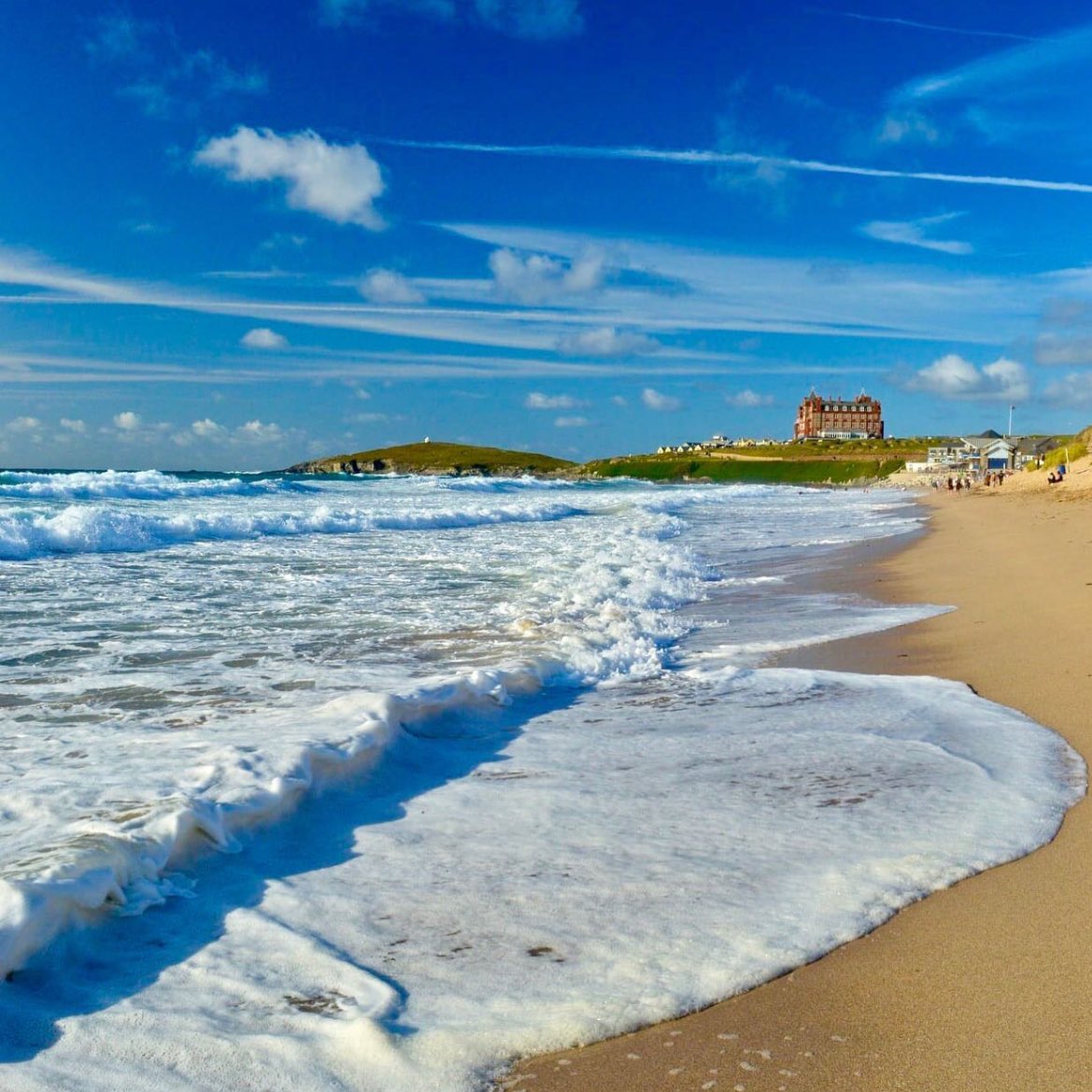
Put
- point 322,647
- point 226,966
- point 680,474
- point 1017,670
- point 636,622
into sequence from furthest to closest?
1. point 680,474
2. point 636,622
3. point 322,647
4. point 1017,670
5. point 226,966

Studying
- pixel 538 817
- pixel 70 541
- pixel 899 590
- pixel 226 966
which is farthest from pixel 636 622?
pixel 70 541

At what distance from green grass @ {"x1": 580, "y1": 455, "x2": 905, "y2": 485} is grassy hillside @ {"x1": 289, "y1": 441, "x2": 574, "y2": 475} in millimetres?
11957

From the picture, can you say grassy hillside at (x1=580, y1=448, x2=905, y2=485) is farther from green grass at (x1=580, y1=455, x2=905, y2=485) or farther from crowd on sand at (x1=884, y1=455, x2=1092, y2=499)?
crowd on sand at (x1=884, y1=455, x2=1092, y2=499)

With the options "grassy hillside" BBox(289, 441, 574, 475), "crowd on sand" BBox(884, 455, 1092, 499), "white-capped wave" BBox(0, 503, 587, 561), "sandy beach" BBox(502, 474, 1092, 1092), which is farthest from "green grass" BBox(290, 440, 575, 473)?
"sandy beach" BBox(502, 474, 1092, 1092)

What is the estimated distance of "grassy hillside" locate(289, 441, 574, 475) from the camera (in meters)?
146

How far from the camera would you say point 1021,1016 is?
225 centimetres

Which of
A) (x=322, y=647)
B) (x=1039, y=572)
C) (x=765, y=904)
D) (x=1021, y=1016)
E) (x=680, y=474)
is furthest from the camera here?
(x=680, y=474)

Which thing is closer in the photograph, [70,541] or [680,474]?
[70,541]

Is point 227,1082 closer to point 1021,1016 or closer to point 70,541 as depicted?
point 1021,1016

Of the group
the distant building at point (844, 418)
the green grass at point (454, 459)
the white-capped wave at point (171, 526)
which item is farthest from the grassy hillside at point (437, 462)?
the white-capped wave at point (171, 526)

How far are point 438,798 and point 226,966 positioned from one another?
1.49 m

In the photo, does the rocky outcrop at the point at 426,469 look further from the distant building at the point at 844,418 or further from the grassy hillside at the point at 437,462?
the distant building at the point at 844,418

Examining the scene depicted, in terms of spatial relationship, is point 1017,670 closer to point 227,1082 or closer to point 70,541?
point 227,1082

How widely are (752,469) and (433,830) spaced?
388 feet
